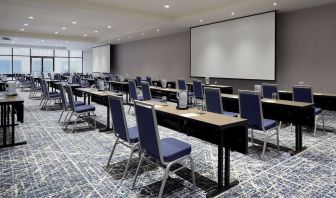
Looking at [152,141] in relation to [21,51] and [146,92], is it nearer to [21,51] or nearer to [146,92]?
[146,92]

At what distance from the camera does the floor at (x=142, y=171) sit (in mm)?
2592

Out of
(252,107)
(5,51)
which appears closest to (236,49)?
(252,107)

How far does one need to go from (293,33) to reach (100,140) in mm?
6291

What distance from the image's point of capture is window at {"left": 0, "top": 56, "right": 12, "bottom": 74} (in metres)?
19.1

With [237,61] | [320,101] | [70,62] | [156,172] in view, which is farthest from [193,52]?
[70,62]

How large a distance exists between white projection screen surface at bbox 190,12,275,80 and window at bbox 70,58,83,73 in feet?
49.0

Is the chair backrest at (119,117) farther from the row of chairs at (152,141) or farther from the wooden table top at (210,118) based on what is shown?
the wooden table top at (210,118)

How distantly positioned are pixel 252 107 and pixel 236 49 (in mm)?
5536

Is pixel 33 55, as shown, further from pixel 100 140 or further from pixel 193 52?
pixel 100 140

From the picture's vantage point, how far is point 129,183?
109 inches

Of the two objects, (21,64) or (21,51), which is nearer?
(21,51)

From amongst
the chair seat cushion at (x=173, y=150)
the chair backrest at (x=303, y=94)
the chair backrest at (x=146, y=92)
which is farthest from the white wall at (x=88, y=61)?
the chair seat cushion at (x=173, y=150)

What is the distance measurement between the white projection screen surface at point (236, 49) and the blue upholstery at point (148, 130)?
20.6 ft

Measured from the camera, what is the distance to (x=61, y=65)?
21922 mm
